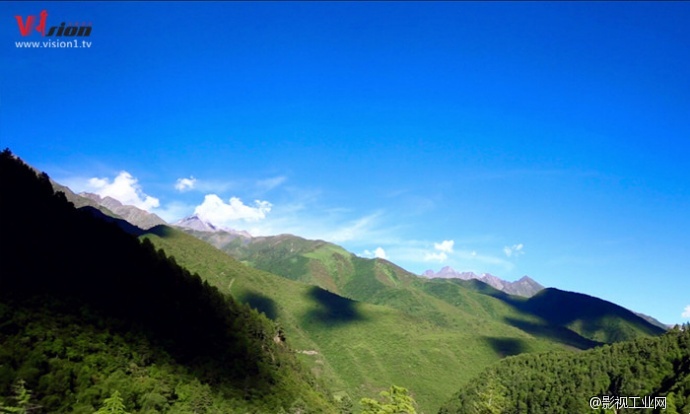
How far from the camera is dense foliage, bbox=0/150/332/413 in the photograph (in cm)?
10000

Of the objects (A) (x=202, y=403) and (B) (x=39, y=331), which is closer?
(B) (x=39, y=331)

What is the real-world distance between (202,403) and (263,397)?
77.5ft

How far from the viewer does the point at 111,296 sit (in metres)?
132

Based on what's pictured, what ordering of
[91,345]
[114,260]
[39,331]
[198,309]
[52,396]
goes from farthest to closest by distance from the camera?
[198,309], [114,260], [91,345], [39,331], [52,396]

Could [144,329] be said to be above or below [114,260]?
below

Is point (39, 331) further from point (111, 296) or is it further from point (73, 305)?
point (111, 296)

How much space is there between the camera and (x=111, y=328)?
122 meters

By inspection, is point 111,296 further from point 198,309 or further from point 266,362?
point 266,362

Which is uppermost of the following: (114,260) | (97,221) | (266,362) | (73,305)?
(97,221)

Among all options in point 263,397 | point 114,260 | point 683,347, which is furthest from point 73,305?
point 683,347

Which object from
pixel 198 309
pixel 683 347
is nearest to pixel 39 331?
pixel 198 309

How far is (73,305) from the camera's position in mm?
119562

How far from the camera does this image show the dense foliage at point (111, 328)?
100000 mm

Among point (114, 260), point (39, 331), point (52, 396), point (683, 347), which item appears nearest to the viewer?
point (52, 396)
